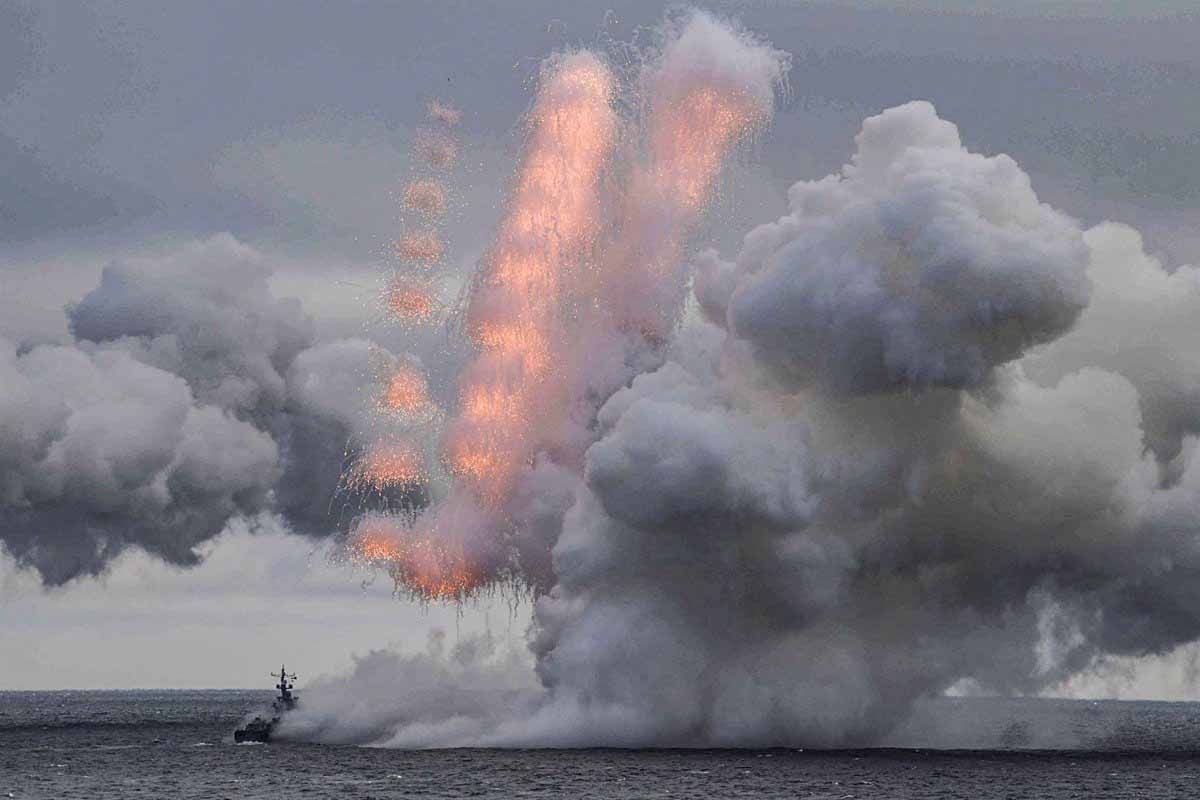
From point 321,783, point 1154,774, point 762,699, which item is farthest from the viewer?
point 1154,774

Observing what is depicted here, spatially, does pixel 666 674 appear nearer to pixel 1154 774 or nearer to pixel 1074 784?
pixel 1074 784

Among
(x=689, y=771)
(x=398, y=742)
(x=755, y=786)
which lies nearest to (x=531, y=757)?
(x=398, y=742)

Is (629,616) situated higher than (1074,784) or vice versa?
(629,616)

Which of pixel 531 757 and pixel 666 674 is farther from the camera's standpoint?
pixel 531 757

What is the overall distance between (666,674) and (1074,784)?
29.5m

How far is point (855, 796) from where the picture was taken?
361 ft

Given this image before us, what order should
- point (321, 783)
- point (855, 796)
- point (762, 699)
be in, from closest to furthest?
point (855, 796), point (321, 783), point (762, 699)

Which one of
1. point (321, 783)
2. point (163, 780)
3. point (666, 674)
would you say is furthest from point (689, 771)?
point (163, 780)

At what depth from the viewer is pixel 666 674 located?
12662 centimetres

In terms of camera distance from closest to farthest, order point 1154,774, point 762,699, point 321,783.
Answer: point 321,783 → point 762,699 → point 1154,774

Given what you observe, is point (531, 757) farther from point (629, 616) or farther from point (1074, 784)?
point (1074, 784)

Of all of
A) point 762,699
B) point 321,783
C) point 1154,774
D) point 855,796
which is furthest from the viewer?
point 1154,774

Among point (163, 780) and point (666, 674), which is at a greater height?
point (666, 674)

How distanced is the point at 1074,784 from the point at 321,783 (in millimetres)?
52135
